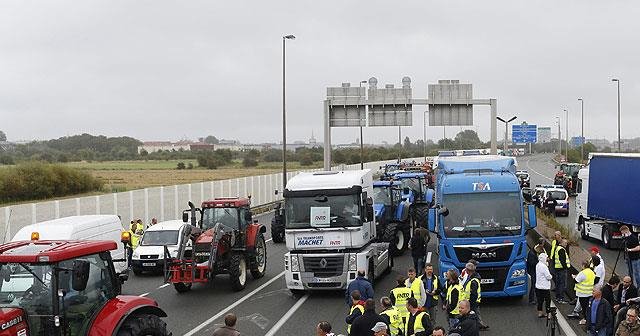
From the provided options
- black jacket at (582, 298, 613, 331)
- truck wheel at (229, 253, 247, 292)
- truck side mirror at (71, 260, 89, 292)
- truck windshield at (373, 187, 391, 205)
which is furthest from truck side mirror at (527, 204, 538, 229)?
truck side mirror at (71, 260, 89, 292)

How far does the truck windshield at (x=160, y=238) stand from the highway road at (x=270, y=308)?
69.1 inches

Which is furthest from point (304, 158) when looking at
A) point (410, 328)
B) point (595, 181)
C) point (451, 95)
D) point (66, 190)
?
point (410, 328)

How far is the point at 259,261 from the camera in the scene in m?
22.1

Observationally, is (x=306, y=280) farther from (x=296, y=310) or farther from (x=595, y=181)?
(x=595, y=181)

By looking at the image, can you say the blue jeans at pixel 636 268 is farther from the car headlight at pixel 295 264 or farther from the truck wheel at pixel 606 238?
the car headlight at pixel 295 264

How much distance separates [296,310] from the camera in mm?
17359

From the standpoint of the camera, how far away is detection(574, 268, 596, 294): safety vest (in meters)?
14.8

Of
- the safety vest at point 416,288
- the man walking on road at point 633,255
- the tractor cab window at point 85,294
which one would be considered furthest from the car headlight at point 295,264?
the man walking on road at point 633,255

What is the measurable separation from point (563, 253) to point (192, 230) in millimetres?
9431

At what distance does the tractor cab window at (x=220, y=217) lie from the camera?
2075 cm

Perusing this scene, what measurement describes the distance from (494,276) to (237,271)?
22.8 ft

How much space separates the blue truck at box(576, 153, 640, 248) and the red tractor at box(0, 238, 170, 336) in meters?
19.8

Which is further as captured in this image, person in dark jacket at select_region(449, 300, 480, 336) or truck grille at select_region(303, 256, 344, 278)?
truck grille at select_region(303, 256, 344, 278)

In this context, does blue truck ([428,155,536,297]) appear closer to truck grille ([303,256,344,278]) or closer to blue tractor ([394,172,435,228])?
truck grille ([303,256,344,278])
